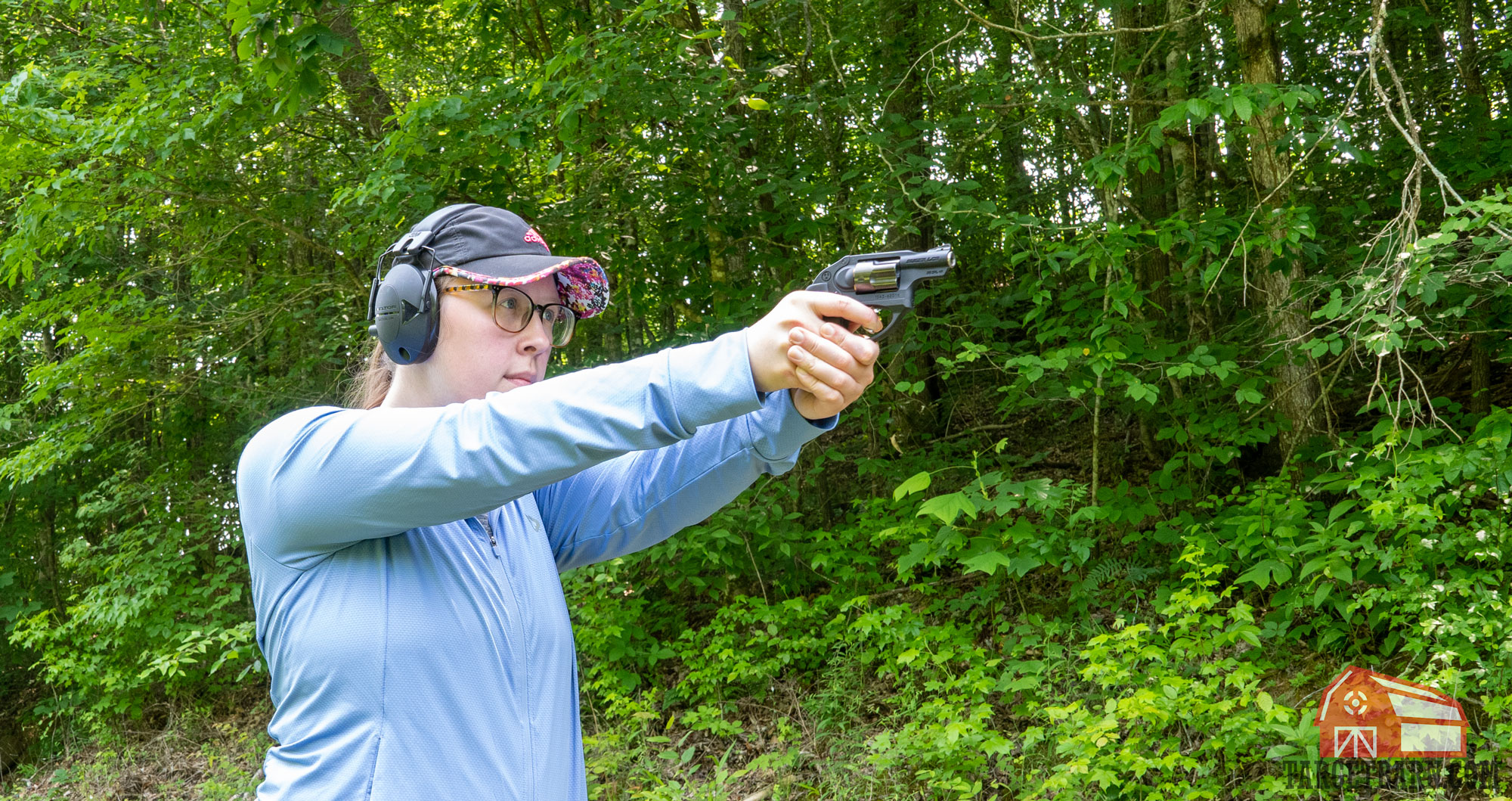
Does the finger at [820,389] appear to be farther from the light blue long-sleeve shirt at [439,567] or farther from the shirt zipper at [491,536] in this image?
the shirt zipper at [491,536]

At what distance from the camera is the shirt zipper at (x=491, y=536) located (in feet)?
4.53

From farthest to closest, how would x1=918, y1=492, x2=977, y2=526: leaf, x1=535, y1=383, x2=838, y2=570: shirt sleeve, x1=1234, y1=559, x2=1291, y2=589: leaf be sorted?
x1=1234, y1=559, x2=1291, y2=589: leaf < x1=918, y1=492, x2=977, y2=526: leaf < x1=535, y1=383, x2=838, y2=570: shirt sleeve

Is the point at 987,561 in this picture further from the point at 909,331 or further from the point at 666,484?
the point at 666,484

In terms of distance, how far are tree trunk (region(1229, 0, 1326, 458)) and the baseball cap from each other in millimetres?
3991

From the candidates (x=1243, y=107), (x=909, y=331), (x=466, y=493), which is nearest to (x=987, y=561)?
(x=909, y=331)

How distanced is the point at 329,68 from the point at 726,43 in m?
2.46

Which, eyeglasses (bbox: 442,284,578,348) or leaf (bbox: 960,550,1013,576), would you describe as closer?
eyeglasses (bbox: 442,284,578,348)

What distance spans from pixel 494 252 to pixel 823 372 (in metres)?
0.62

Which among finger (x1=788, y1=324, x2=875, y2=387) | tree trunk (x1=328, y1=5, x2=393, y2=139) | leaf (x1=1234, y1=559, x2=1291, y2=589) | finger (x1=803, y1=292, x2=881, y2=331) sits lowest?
leaf (x1=1234, y1=559, x2=1291, y2=589)

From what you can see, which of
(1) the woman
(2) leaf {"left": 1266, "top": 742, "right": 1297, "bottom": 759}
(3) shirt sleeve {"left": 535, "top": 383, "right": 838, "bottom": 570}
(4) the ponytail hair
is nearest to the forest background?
(2) leaf {"left": 1266, "top": 742, "right": 1297, "bottom": 759}

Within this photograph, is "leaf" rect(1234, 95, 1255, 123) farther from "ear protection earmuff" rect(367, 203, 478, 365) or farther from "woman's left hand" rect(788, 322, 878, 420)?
"ear protection earmuff" rect(367, 203, 478, 365)

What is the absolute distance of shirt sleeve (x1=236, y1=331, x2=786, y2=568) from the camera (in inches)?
41.1

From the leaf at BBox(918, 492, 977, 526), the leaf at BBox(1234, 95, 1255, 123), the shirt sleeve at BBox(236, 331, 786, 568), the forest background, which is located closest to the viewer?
the shirt sleeve at BBox(236, 331, 786, 568)

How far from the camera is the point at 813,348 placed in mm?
1102
